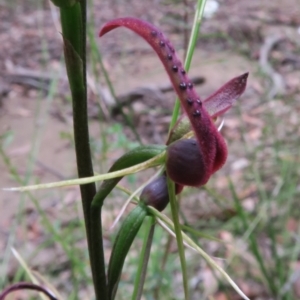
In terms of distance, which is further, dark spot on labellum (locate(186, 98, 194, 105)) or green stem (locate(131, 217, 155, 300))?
green stem (locate(131, 217, 155, 300))

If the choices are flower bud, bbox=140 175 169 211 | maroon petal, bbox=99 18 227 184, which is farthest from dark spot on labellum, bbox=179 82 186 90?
flower bud, bbox=140 175 169 211

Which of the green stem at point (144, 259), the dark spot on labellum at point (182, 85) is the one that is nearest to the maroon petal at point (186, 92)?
the dark spot on labellum at point (182, 85)

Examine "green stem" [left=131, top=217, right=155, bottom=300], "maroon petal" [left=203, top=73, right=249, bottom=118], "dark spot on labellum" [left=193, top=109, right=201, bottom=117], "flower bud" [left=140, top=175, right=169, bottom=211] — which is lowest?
"green stem" [left=131, top=217, right=155, bottom=300]

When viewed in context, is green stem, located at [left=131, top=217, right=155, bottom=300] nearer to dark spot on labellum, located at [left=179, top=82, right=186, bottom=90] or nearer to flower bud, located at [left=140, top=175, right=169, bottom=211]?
flower bud, located at [left=140, top=175, right=169, bottom=211]

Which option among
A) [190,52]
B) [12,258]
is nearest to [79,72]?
[190,52]

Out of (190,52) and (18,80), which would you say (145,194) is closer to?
(190,52)

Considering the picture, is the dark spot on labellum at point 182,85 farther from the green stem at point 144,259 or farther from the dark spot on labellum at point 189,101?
the green stem at point 144,259

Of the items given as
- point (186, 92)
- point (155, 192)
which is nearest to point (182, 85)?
point (186, 92)

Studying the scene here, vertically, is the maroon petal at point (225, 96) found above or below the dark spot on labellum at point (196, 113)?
above

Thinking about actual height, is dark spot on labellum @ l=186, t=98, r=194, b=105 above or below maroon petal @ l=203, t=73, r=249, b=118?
below
